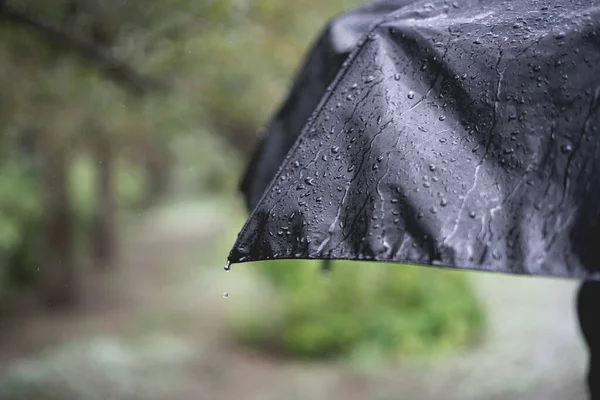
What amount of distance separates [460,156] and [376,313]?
6067 millimetres

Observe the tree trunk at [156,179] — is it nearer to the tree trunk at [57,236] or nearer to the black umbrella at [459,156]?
the tree trunk at [57,236]

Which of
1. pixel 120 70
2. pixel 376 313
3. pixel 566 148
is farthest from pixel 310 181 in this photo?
pixel 376 313

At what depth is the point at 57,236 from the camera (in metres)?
9.41

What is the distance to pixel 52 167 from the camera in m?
9.16

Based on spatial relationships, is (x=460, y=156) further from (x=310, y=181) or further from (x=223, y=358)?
(x=223, y=358)

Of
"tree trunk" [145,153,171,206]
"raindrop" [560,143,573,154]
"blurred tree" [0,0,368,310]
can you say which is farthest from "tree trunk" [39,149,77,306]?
"tree trunk" [145,153,171,206]

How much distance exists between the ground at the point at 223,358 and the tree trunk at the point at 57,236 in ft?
1.29

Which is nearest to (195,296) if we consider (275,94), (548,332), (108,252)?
(108,252)

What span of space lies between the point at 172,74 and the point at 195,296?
245 inches

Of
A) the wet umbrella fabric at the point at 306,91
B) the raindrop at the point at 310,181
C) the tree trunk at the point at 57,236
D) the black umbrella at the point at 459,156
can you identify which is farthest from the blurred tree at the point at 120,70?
the raindrop at the point at 310,181

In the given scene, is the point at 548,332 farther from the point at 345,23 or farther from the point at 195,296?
the point at 195,296

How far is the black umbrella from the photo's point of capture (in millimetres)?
1308

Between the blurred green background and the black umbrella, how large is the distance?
104 inches

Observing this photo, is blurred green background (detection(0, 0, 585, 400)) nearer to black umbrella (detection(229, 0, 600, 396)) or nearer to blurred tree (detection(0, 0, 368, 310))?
blurred tree (detection(0, 0, 368, 310))
